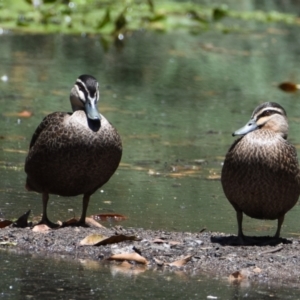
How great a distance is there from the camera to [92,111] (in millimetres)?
7914

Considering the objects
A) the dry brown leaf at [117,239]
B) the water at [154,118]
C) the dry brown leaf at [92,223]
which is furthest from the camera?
the dry brown leaf at [92,223]

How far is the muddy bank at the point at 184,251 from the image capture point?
6.61 meters

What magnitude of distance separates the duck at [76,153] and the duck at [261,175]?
3.03 ft

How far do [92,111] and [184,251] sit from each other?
A: 4.97 ft

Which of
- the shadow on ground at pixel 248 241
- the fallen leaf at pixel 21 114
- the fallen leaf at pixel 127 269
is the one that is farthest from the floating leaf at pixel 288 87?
the fallen leaf at pixel 127 269

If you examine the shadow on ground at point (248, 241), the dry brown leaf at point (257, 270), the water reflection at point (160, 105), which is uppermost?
the dry brown leaf at point (257, 270)

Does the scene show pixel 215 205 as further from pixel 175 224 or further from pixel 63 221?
pixel 63 221

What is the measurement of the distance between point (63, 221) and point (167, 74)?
7.66m

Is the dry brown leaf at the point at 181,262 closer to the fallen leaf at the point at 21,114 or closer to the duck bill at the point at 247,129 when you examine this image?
the duck bill at the point at 247,129

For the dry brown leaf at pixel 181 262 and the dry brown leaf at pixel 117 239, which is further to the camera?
the dry brown leaf at pixel 117 239

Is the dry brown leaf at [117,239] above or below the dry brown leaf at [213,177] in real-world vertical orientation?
above

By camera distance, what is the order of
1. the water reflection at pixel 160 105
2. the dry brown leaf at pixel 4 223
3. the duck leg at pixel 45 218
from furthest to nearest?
the water reflection at pixel 160 105 → the duck leg at pixel 45 218 → the dry brown leaf at pixel 4 223

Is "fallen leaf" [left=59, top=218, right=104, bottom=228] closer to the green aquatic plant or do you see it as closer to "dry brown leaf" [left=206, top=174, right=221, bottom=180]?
"dry brown leaf" [left=206, top=174, right=221, bottom=180]

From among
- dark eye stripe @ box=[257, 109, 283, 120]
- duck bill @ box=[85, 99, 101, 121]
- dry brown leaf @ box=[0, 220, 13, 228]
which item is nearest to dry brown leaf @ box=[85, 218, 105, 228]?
dry brown leaf @ box=[0, 220, 13, 228]
